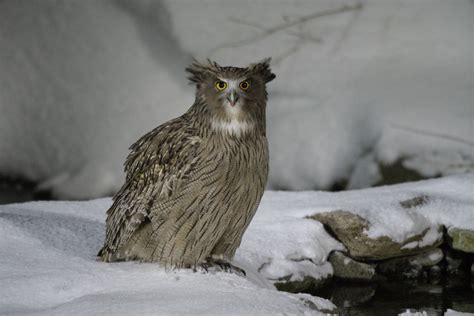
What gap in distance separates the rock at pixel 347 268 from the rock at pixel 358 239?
0.05 metres

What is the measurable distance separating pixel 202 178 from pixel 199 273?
1.60 ft

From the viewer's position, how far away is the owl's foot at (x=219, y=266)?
14.1ft

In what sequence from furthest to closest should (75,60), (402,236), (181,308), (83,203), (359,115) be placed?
(75,60) → (359,115) → (83,203) → (402,236) → (181,308)

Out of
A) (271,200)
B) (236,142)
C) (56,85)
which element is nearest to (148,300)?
(236,142)

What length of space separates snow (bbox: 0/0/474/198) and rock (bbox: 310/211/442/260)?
80.0 inches

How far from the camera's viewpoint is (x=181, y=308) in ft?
11.5

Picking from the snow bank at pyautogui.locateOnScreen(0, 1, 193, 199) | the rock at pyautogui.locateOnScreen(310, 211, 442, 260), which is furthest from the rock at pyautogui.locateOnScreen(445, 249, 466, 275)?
the snow bank at pyautogui.locateOnScreen(0, 1, 193, 199)

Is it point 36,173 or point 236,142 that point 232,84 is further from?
point 36,173

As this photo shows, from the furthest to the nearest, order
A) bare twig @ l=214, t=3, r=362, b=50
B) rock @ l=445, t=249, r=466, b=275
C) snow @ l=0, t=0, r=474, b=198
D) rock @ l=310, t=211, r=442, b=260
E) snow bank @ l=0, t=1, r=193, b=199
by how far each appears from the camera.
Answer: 1. bare twig @ l=214, t=3, r=362, b=50
2. snow bank @ l=0, t=1, r=193, b=199
3. snow @ l=0, t=0, r=474, b=198
4. rock @ l=445, t=249, r=466, b=275
5. rock @ l=310, t=211, r=442, b=260

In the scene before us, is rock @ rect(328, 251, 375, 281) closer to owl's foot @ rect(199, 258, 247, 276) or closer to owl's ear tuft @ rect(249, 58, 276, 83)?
owl's foot @ rect(199, 258, 247, 276)

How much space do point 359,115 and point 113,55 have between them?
2657 mm

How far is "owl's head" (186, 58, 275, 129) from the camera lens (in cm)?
410

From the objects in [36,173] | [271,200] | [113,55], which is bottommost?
[271,200]

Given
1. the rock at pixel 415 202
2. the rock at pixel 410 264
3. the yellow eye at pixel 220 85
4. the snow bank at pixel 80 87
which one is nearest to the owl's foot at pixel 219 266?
the yellow eye at pixel 220 85
